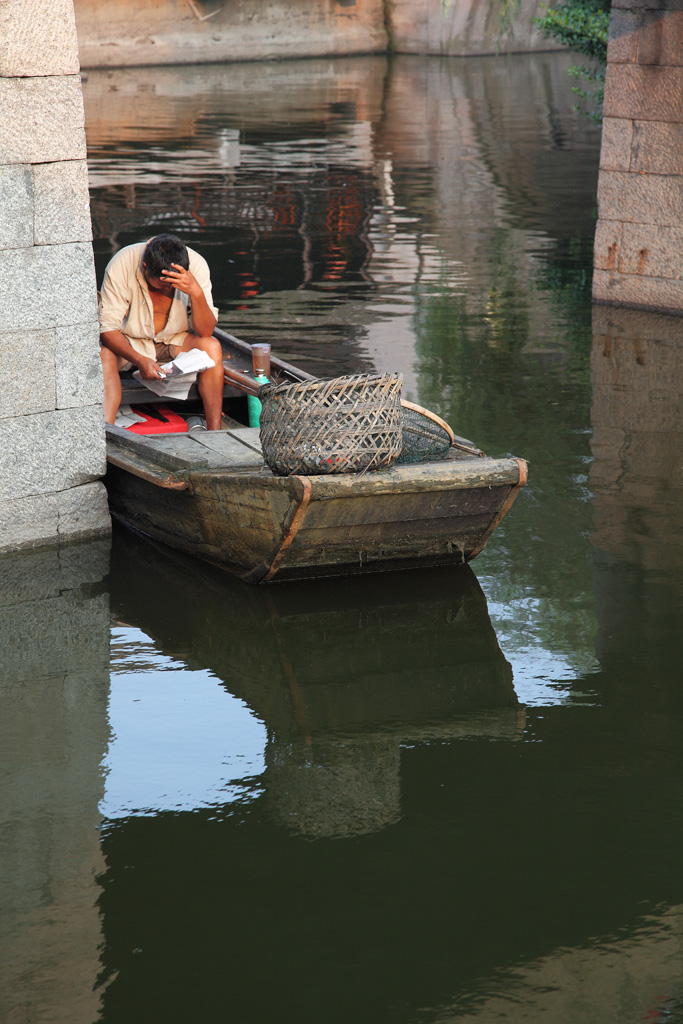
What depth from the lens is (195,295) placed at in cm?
680

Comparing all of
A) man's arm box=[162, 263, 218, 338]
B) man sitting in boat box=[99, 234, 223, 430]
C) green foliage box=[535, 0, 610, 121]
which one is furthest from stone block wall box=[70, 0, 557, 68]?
man's arm box=[162, 263, 218, 338]

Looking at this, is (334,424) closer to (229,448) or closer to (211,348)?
(229,448)

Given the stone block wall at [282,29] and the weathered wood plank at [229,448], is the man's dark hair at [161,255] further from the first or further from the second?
the stone block wall at [282,29]

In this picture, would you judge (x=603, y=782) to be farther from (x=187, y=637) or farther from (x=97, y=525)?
(x=97, y=525)

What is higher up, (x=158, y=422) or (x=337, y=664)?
(x=158, y=422)

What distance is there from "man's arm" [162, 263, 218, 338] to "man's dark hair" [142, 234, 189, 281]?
0.13 feet

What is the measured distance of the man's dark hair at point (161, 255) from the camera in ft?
21.7

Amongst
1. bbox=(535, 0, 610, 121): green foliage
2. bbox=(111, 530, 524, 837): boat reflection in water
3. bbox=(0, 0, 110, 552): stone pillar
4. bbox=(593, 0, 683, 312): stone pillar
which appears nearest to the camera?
bbox=(111, 530, 524, 837): boat reflection in water

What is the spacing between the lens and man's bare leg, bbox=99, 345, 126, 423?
6.81m

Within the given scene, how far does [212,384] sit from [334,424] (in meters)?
2.10

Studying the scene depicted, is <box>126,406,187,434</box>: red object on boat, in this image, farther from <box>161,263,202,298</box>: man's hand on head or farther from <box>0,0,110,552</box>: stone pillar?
<box>161,263,202,298</box>: man's hand on head

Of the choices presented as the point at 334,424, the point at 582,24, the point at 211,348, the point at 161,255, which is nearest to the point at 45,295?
the point at 161,255

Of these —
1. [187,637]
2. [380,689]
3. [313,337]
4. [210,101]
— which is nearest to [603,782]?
[380,689]

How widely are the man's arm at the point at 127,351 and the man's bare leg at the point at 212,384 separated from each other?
275 millimetres
